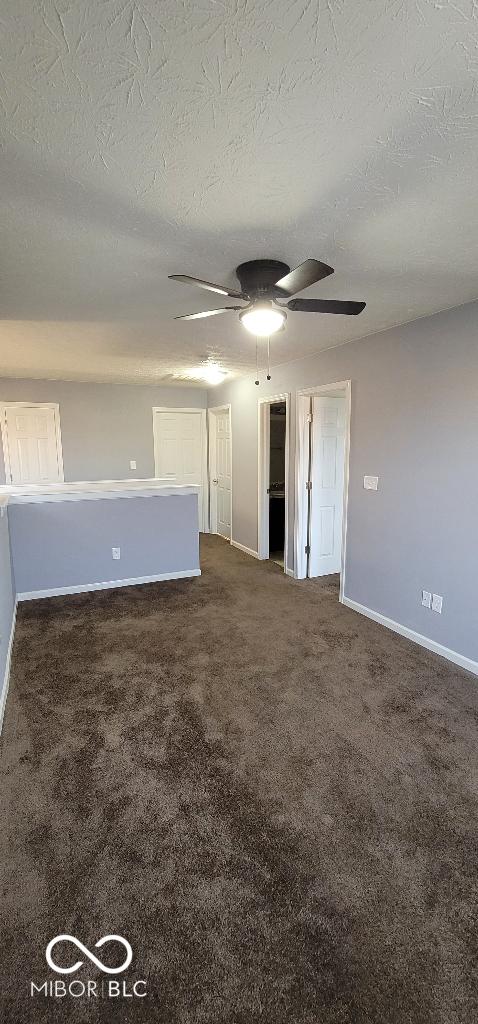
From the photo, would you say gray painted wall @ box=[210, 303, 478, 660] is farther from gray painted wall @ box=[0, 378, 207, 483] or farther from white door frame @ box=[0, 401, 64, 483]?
white door frame @ box=[0, 401, 64, 483]

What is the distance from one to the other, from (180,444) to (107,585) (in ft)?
8.92

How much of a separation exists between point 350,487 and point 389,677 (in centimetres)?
168

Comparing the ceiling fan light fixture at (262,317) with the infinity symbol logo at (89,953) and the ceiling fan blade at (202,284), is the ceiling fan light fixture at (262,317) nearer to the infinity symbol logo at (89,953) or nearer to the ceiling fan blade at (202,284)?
the ceiling fan blade at (202,284)

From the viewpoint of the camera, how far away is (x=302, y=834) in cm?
165

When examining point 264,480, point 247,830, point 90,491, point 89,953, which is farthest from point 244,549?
point 89,953

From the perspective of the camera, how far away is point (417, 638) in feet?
10.5

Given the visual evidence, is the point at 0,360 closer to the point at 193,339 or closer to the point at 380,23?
the point at 193,339

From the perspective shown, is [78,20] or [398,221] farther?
[398,221]

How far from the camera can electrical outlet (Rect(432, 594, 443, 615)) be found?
3.00m

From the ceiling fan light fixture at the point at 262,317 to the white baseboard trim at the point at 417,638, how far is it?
95.7 inches

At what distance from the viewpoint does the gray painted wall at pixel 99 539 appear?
4023 millimetres

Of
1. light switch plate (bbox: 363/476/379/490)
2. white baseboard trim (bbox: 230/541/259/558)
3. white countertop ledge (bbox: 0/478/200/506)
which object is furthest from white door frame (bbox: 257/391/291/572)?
light switch plate (bbox: 363/476/379/490)

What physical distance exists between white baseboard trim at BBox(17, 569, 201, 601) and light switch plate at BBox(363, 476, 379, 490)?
7.16 ft

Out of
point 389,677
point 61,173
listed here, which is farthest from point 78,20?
point 389,677
